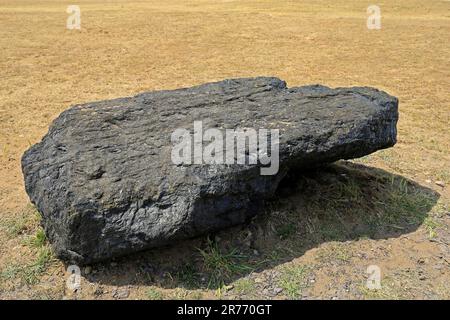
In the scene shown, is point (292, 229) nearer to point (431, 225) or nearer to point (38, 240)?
point (431, 225)

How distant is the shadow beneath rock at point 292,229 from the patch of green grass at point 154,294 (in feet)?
0.24

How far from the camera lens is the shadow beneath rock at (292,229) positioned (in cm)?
392

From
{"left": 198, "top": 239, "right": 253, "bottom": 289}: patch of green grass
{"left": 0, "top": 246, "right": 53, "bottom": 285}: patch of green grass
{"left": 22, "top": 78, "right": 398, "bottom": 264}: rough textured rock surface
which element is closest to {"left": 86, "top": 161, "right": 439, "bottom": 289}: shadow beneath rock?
{"left": 198, "top": 239, "right": 253, "bottom": 289}: patch of green grass

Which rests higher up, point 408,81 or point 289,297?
point 408,81

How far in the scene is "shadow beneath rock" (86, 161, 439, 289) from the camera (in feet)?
12.8

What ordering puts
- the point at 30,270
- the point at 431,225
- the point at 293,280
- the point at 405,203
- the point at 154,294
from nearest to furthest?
1. the point at 154,294
2. the point at 293,280
3. the point at 30,270
4. the point at 431,225
5. the point at 405,203

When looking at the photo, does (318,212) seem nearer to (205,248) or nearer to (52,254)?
(205,248)

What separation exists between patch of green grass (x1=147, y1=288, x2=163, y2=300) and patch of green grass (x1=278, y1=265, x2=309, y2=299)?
994 millimetres

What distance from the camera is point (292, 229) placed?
4324 millimetres

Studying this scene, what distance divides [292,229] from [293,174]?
668mm

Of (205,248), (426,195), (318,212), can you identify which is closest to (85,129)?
(205,248)

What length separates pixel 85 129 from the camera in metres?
4.29

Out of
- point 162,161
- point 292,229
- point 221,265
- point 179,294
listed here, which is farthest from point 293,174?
point 179,294

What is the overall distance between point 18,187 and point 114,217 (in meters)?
2.62
